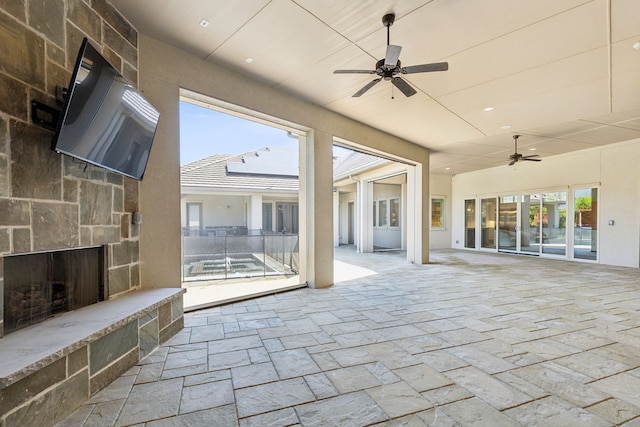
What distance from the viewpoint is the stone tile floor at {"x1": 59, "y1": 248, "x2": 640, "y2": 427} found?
1838 millimetres

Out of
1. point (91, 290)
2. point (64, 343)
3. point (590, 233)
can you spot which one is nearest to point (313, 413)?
point (64, 343)

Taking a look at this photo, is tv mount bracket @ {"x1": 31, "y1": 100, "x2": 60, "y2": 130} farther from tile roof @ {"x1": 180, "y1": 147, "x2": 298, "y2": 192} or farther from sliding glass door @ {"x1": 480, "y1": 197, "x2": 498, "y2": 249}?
sliding glass door @ {"x1": 480, "y1": 197, "x2": 498, "y2": 249}

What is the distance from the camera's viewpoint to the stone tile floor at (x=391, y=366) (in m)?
1.84

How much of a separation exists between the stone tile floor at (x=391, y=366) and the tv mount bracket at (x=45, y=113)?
187 centimetres

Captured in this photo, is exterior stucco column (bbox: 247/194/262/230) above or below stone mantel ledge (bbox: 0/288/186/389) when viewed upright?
above

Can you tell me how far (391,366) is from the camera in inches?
95.7

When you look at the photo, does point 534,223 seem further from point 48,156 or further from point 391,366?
point 48,156

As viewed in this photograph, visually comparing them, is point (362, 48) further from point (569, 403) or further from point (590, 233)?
point (590, 233)

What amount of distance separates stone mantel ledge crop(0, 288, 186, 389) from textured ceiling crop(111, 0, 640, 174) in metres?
2.69

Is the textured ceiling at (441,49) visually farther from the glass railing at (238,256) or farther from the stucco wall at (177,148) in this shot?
the glass railing at (238,256)

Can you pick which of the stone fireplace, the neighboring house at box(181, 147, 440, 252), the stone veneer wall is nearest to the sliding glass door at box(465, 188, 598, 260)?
the neighboring house at box(181, 147, 440, 252)

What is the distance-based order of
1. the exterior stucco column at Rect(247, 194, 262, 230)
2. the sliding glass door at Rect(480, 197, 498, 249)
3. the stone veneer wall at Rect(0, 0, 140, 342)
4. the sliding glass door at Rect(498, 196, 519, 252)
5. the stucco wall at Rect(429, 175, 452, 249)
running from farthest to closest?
the stucco wall at Rect(429, 175, 452, 249) < the exterior stucco column at Rect(247, 194, 262, 230) < the sliding glass door at Rect(480, 197, 498, 249) < the sliding glass door at Rect(498, 196, 519, 252) < the stone veneer wall at Rect(0, 0, 140, 342)

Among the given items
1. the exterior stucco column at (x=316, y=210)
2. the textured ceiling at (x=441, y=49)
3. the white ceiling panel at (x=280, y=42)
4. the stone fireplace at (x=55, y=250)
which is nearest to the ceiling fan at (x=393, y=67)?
the textured ceiling at (x=441, y=49)

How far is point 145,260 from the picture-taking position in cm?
317
